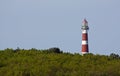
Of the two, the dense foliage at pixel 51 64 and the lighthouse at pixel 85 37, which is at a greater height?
the lighthouse at pixel 85 37

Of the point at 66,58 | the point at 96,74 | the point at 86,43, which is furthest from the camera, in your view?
the point at 86,43

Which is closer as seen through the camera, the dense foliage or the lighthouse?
the dense foliage

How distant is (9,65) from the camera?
22.2m

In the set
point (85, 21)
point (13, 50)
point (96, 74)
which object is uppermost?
point (85, 21)

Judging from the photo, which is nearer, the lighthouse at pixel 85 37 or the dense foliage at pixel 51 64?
the dense foliage at pixel 51 64

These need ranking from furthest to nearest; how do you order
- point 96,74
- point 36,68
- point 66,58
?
point 66,58 → point 36,68 → point 96,74

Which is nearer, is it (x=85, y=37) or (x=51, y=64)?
(x=51, y=64)

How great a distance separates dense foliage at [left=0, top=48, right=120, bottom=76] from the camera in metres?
19.9

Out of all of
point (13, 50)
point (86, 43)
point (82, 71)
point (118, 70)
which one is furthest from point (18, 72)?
point (86, 43)

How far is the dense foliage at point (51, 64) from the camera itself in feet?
65.4

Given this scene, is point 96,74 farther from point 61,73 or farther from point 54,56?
point 54,56

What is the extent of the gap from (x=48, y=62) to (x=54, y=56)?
52.8 inches

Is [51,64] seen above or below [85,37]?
below

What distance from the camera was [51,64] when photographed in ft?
72.4
